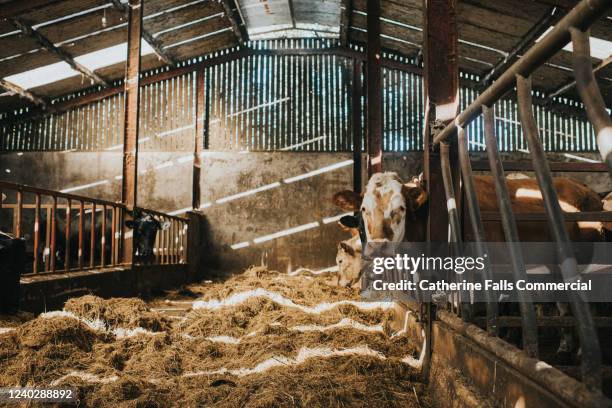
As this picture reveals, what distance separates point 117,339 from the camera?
3703mm

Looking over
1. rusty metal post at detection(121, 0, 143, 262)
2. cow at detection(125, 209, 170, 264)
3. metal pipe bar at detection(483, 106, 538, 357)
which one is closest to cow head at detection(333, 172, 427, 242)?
metal pipe bar at detection(483, 106, 538, 357)

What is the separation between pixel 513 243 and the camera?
→ 5.89 feet

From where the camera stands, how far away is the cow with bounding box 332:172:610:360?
3.38 metres

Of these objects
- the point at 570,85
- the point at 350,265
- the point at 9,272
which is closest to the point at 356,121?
the point at 570,85

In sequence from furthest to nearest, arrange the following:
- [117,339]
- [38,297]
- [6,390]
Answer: [38,297] < [117,339] < [6,390]

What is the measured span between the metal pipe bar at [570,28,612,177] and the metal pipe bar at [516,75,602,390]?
0.27 m

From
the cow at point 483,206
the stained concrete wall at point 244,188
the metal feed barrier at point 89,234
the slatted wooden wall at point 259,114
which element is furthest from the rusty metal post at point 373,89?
the metal feed barrier at point 89,234

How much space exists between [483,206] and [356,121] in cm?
914

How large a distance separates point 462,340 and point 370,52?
309 inches

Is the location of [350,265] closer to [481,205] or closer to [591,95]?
[481,205]

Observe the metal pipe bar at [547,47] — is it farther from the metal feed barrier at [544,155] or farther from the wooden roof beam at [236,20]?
the wooden roof beam at [236,20]

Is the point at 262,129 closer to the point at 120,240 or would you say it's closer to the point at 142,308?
the point at 120,240

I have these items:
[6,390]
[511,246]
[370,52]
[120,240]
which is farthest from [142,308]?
[370,52]

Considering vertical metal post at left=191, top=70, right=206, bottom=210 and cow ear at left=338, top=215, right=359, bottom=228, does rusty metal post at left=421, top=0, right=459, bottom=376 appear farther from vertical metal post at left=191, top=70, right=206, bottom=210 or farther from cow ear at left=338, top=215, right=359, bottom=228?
vertical metal post at left=191, top=70, right=206, bottom=210
